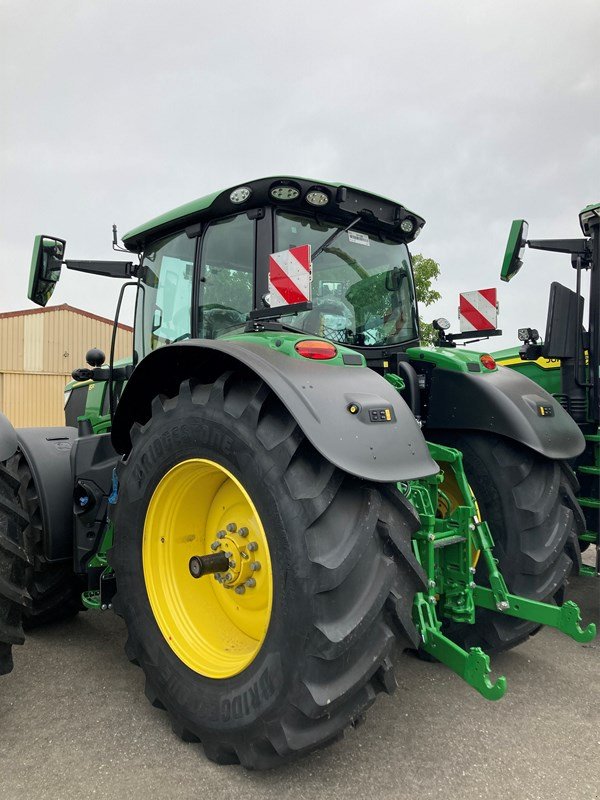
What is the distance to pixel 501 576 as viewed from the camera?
2.82 m

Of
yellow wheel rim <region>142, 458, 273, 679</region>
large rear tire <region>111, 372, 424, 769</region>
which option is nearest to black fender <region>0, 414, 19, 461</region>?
large rear tire <region>111, 372, 424, 769</region>

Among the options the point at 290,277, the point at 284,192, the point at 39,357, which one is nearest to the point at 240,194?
the point at 284,192

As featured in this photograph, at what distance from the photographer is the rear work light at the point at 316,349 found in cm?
241

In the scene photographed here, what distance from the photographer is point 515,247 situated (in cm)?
341

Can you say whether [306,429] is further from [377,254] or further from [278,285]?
[377,254]

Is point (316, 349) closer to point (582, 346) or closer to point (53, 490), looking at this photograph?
point (53, 490)

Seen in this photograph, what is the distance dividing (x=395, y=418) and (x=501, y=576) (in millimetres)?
1063

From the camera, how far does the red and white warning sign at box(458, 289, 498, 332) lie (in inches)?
145

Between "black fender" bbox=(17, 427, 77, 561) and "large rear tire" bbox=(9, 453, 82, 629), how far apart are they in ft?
0.22

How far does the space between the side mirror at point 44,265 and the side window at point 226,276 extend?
0.91 meters

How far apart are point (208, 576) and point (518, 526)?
4.81 ft

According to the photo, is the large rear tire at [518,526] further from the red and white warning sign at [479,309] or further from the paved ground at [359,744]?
the red and white warning sign at [479,309]

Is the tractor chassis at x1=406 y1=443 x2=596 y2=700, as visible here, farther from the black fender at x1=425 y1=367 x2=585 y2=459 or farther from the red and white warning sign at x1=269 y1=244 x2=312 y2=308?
the red and white warning sign at x1=269 y1=244 x2=312 y2=308

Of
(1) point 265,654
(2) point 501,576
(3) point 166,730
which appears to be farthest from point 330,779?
(2) point 501,576
